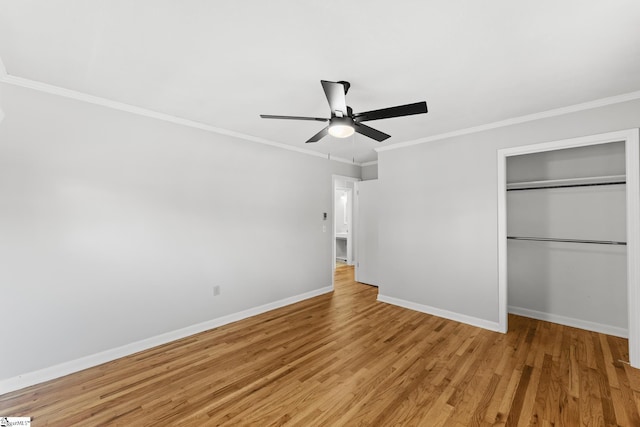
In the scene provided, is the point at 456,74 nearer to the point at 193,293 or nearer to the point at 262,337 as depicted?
the point at 262,337

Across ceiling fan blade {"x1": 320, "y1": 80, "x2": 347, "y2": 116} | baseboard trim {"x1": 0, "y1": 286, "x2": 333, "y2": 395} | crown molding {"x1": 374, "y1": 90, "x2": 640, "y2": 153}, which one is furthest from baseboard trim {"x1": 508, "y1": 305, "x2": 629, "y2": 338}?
ceiling fan blade {"x1": 320, "y1": 80, "x2": 347, "y2": 116}

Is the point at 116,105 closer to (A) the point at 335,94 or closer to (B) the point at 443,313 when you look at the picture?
(A) the point at 335,94

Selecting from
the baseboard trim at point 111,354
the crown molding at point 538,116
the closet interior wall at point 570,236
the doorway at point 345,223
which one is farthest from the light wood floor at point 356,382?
the doorway at point 345,223

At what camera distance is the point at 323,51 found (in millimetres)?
1933

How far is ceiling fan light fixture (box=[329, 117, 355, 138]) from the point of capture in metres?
2.27

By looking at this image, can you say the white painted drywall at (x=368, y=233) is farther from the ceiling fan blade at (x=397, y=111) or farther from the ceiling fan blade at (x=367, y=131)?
the ceiling fan blade at (x=397, y=111)

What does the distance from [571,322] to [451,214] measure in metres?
1.98

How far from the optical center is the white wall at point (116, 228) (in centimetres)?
236

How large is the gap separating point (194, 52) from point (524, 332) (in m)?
4.51

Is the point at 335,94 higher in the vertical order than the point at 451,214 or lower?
higher

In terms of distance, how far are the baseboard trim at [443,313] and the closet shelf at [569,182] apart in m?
1.91

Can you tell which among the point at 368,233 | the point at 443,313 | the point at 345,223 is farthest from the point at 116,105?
the point at 345,223

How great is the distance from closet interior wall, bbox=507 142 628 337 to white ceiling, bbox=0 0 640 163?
114 cm

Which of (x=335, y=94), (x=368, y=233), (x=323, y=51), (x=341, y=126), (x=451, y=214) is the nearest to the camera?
(x=323, y=51)
